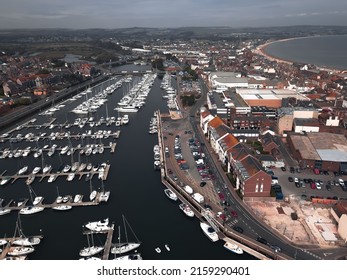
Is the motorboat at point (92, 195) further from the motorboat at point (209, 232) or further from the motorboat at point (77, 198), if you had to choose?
the motorboat at point (209, 232)

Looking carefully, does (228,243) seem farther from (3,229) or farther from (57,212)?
(3,229)

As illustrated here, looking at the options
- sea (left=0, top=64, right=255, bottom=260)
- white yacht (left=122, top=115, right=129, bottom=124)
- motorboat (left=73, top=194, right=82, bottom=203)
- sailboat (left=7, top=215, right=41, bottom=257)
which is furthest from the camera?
white yacht (left=122, top=115, right=129, bottom=124)

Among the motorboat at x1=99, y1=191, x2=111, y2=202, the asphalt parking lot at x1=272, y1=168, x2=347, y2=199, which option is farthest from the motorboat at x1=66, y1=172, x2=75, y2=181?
the asphalt parking lot at x1=272, y1=168, x2=347, y2=199

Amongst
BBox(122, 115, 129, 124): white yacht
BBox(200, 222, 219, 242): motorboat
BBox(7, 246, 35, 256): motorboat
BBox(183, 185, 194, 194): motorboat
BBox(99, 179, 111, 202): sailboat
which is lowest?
BBox(7, 246, 35, 256): motorboat

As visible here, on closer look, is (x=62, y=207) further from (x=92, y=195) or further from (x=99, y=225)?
(x=99, y=225)

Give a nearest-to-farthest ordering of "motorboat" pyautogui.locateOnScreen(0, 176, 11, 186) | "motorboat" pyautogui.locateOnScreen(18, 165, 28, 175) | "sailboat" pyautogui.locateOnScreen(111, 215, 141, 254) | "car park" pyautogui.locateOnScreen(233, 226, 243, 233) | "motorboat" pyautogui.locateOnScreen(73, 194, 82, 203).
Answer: "sailboat" pyautogui.locateOnScreen(111, 215, 141, 254), "car park" pyautogui.locateOnScreen(233, 226, 243, 233), "motorboat" pyautogui.locateOnScreen(73, 194, 82, 203), "motorboat" pyautogui.locateOnScreen(0, 176, 11, 186), "motorboat" pyautogui.locateOnScreen(18, 165, 28, 175)

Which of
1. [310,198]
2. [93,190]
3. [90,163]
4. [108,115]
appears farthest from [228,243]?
[108,115]

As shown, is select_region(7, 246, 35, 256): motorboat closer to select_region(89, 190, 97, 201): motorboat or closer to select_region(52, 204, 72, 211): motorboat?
select_region(52, 204, 72, 211): motorboat

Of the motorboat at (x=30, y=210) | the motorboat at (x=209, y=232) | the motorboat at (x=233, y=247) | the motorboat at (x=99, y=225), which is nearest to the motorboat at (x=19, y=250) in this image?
the motorboat at (x=99, y=225)
